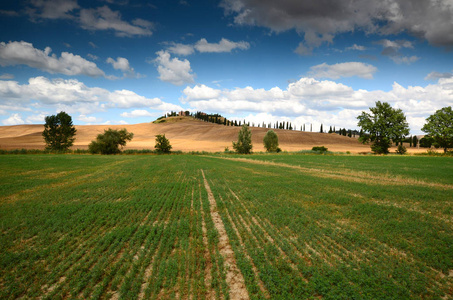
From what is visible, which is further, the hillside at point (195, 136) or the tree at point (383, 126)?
the hillside at point (195, 136)

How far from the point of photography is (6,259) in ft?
22.1

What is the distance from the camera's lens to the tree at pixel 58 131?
75000 mm

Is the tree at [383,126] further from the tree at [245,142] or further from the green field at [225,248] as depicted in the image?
the green field at [225,248]

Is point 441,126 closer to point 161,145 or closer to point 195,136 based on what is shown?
point 161,145

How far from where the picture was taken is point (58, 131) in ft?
250

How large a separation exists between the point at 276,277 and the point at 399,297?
116 inches

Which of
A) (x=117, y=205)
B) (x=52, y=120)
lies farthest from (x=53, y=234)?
(x=52, y=120)

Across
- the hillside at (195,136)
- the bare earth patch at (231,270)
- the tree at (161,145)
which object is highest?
the hillside at (195,136)

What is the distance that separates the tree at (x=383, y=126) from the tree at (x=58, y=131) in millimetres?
100899

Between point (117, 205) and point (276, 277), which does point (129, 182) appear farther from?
point (276, 277)

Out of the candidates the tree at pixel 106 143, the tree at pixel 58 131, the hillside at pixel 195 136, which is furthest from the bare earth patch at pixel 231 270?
the hillside at pixel 195 136

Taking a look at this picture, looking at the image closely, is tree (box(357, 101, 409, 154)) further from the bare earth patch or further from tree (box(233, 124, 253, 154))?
the bare earth patch

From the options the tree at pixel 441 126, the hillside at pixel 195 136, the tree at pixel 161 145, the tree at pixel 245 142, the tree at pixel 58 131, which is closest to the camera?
the tree at pixel 441 126

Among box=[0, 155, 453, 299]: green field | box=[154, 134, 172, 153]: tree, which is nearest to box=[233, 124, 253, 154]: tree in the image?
box=[154, 134, 172, 153]: tree
